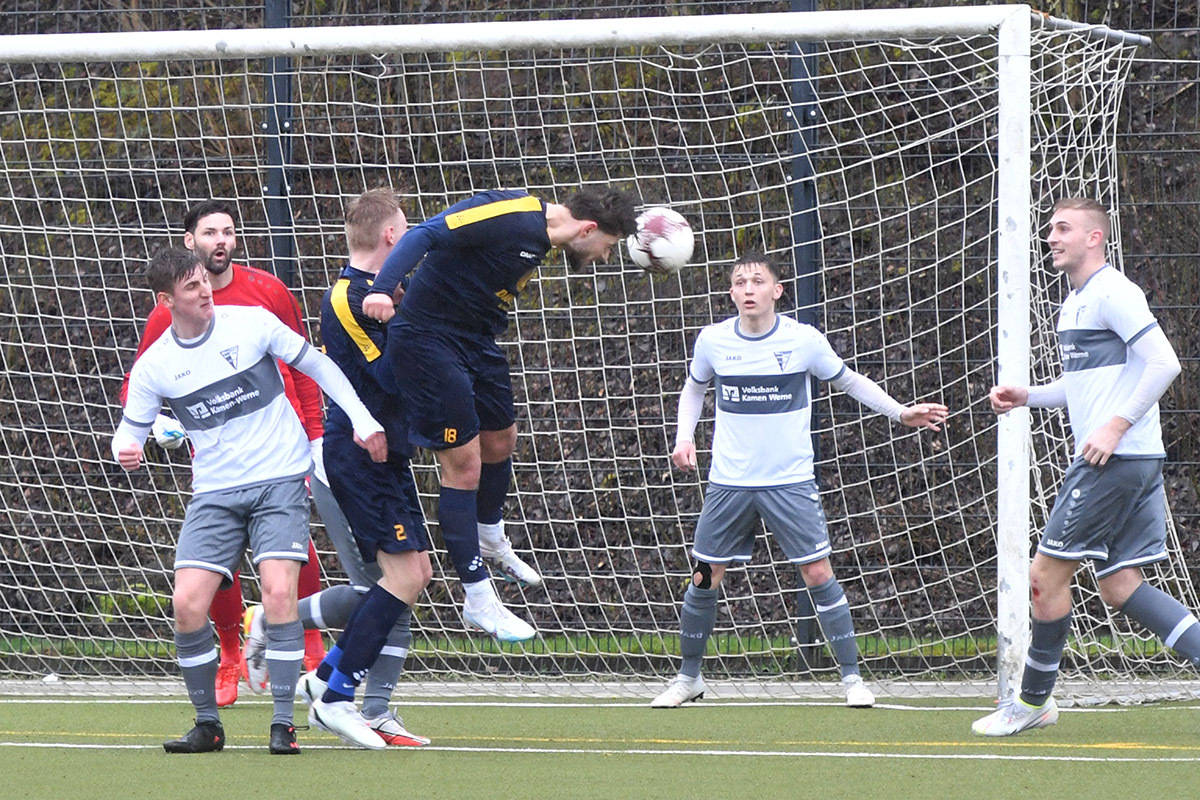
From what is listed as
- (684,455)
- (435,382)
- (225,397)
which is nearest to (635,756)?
(435,382)

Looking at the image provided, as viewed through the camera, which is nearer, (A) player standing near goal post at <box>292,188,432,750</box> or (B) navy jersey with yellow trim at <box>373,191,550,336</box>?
(B) navy jersey with yellow trim at <box>373,191,550,336</box>

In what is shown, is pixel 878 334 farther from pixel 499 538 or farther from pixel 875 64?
pixel 499 538

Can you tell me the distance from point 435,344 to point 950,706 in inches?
113

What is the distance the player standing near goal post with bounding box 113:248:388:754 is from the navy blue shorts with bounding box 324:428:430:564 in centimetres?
18

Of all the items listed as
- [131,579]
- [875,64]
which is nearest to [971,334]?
[875,64]

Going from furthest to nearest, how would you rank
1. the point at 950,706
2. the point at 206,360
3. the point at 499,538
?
the point at 950,706 → the point at 499,538 → the point at 206,360

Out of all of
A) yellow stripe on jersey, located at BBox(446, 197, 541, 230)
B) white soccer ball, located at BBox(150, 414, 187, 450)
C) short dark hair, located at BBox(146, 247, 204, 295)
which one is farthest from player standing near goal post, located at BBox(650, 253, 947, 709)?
short dark hair, located at BBox(146, 247, 204, 295)

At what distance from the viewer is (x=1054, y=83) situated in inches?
249

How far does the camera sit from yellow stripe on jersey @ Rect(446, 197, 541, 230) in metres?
5.27

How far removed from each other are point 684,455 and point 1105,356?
1.81 metres

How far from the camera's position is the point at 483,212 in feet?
17.3

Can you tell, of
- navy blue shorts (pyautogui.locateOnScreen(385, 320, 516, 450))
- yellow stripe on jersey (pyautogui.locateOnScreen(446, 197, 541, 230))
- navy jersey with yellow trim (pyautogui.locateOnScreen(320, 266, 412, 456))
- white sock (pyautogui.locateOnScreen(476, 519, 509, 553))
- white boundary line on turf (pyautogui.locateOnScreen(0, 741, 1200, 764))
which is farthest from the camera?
white sock (pyautogui.locateOnScreen(476, 519, 509, 553))

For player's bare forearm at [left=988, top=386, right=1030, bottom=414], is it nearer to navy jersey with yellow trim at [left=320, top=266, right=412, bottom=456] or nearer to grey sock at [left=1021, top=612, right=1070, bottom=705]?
grey sock at [left=1021, top=612, right=1070, bottom=705]

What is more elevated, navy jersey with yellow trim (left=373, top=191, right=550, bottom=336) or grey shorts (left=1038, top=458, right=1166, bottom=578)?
navy jersey with yellow trim (left=373, top=191, right=550, bottom=336)
